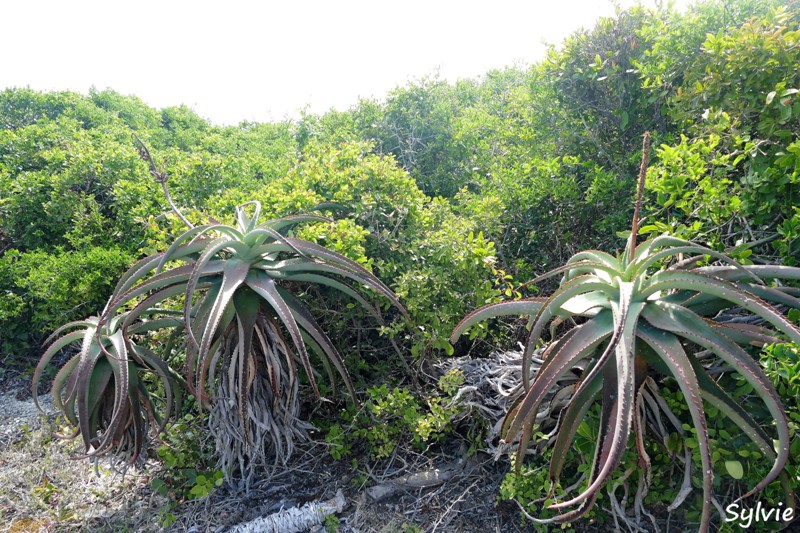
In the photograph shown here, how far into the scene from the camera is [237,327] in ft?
7.90

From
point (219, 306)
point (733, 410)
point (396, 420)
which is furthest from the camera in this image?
point (396, 420)

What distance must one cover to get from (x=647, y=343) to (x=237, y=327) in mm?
1714

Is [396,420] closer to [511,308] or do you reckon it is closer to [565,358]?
[511,308]

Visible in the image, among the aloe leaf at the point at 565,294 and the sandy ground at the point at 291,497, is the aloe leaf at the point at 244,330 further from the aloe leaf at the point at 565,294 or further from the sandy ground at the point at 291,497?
the aloe leaf at the point at 565,294

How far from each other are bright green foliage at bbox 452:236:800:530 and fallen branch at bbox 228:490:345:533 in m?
1.04

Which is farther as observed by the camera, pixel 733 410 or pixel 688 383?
pixel 733 410

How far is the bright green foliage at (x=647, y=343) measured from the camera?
1.50 m

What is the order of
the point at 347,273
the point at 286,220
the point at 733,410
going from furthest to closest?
the point at 286,220, the point at 347,273, the point at 733,410

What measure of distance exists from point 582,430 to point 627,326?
57cm

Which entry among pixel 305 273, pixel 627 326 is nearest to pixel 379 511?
pixel 305 273

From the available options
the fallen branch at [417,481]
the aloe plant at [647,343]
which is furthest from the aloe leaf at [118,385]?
the aloe plant at [647,343]

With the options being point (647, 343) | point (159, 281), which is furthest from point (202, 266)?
point (647, 343)

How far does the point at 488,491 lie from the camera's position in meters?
2.42

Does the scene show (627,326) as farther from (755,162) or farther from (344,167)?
(344,167)
